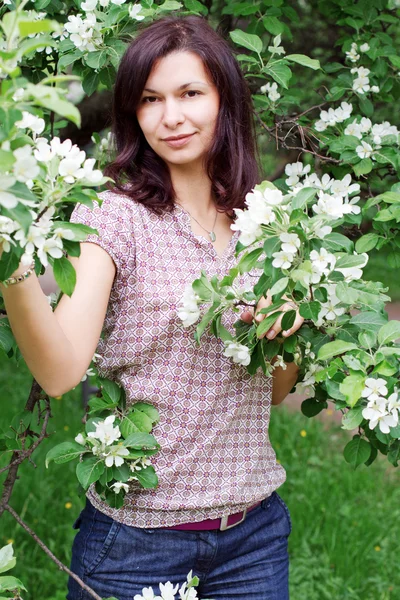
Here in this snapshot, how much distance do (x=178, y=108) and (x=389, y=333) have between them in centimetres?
72

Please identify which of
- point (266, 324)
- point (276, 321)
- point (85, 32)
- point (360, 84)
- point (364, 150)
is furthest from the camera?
point (360, 84)

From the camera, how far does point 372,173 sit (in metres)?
2.53

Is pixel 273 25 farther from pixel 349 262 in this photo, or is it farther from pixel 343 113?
pixel 349 262

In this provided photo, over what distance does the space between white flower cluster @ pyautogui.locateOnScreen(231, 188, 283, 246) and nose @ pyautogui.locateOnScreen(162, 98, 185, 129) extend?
49 cm

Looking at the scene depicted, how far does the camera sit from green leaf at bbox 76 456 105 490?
165 centimetres

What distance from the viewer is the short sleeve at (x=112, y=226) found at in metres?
1.75

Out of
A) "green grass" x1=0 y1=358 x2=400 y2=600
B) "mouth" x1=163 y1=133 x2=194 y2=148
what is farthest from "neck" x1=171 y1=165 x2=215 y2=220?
"green grass" x1=0 y1=358 x2=400 y2=600

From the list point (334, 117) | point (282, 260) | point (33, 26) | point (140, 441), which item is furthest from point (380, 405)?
point (334, 117)

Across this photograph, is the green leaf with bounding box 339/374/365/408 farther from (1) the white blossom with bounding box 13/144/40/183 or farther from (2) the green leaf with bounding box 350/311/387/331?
(1) the white blossom with bounding box 13/144/40/183

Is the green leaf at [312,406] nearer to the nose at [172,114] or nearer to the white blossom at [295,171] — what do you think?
the white blossom at [295,171]

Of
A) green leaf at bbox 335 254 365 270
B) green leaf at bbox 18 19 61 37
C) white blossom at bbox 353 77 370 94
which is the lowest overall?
white blossom at bbox 353 77 370 94

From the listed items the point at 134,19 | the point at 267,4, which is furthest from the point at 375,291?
the point at 267,4

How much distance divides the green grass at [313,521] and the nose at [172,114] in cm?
207

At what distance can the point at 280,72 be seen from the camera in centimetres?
224
